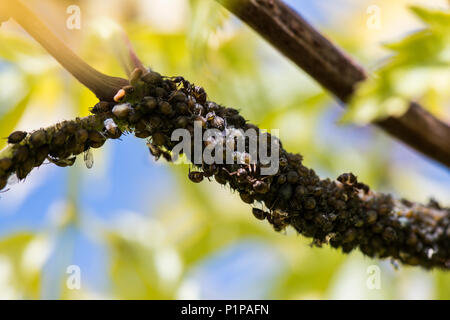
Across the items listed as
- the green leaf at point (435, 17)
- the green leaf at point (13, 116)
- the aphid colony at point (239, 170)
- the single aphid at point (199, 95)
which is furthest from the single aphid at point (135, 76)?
the green leaf at point (13, 116)

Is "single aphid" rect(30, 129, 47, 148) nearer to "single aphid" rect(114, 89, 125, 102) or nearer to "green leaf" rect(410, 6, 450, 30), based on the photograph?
"single aphid" rect(114, 89, 125, 102)

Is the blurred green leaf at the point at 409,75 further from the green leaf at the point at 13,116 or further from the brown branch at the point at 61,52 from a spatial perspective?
the green leaf at the point at 13,116

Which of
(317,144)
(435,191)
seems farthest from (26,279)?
(435,191)

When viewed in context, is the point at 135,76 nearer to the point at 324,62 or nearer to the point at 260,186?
the point at 260,186

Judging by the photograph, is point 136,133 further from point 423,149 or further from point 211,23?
point 423,149

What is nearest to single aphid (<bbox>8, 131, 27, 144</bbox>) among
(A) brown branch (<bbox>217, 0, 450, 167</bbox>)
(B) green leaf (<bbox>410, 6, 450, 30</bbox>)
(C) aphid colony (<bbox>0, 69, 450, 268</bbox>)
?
(C) aphid colony (<bbox>0, 69, 450, 268</bbox>)
